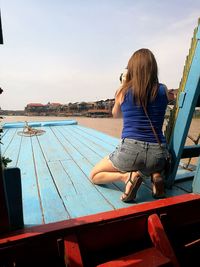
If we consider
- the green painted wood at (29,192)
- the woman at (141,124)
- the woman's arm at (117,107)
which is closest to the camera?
the green painted wood at (29,192)

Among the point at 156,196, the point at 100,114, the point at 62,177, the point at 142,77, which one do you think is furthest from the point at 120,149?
the point at 100,114

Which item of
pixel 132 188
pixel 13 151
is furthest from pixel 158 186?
→ pixel 13 151

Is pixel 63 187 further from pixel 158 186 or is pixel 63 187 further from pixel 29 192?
pixel 158 186

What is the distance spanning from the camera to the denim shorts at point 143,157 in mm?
2035

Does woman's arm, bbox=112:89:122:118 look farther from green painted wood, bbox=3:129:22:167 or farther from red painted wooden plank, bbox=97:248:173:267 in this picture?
green painted wood, bbox=3:129:22:167

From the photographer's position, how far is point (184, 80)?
221cm

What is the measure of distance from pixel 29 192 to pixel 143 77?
1.45 metres

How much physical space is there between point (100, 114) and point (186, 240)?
3451 centimetres

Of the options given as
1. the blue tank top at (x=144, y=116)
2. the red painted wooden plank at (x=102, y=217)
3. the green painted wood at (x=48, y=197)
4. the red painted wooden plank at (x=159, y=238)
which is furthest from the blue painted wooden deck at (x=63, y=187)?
the blue tank top at (x=144, y=116)

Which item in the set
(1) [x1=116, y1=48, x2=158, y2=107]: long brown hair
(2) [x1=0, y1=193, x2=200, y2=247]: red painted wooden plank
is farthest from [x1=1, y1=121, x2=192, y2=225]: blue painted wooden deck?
(1) [x1=116, y1=48, x2=158, y2=107]: long brown hair

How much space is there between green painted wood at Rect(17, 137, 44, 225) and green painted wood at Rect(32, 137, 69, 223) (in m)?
0.04

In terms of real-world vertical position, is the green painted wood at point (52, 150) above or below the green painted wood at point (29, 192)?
above

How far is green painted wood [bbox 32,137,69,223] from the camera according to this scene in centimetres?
181

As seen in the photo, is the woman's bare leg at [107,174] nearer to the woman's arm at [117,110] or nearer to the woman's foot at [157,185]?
the woman's foot at [157,185]
